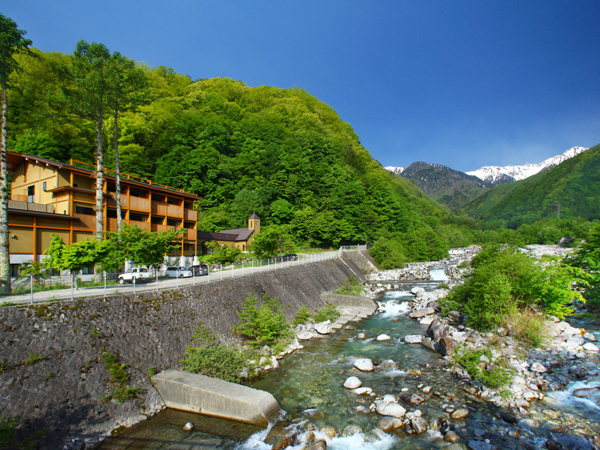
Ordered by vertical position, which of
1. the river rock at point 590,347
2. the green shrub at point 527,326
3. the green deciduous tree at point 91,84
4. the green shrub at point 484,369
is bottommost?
the river rock at point 590,347

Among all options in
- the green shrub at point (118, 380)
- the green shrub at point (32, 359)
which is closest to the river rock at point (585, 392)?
the green shrub at point (118, 380)

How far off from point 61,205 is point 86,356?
20.8 m

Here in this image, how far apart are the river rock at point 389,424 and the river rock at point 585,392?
7041mm

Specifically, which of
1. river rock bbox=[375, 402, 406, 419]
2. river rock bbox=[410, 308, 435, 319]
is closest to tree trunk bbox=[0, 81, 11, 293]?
river rock bbox=[375, 402, 406, 419]

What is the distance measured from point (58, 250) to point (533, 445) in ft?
65.7

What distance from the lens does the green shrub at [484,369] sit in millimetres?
11273

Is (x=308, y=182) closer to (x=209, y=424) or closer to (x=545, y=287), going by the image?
(x=545, y=287)

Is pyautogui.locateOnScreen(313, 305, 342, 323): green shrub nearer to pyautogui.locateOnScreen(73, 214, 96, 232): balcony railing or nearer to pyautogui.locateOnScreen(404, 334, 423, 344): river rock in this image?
pyautogui.locateOnScreen(404, 334, 423, 344): river rock

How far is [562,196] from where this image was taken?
A: 506 ft

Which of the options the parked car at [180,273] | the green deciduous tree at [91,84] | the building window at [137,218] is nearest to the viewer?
the green deciduous tree at [91,84]

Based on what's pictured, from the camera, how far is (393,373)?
13086 mm

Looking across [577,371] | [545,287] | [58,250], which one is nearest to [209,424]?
[58,250]

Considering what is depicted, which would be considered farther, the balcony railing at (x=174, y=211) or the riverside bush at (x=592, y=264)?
the balcony railing at (x=174, y=211)

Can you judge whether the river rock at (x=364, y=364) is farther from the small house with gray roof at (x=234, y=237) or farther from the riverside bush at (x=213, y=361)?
the small house with gray roof at (x=234, y=237)
